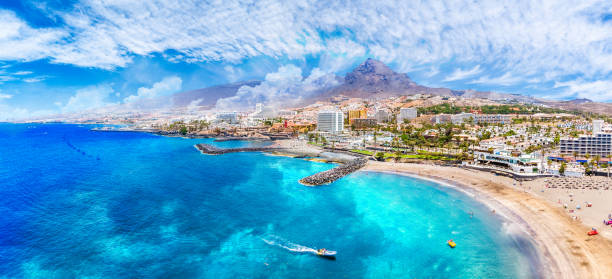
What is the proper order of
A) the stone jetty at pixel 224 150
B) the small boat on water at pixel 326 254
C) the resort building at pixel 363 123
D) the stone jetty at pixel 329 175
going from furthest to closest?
1. the resort building at pixel 363 123
2. the stone jetty at pixel 224 150
3. the stone jetty at pixel 329 175
4. the small boat on water at pixel 326 254

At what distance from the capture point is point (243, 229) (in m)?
29.1

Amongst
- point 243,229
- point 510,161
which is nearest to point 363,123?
point 510,161

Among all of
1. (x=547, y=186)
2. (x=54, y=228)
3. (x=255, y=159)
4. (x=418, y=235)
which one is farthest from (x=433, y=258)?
(x=255, y=159)

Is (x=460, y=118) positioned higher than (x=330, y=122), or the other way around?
(x=460, y=118)

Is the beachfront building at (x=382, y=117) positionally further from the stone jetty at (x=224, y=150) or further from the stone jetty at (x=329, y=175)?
the stone jetty at (x=329, y=175)

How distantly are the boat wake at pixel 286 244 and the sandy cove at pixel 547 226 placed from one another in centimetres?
1828

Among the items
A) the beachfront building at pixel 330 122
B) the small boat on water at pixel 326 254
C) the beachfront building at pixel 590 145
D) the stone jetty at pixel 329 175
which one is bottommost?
the small boat on water at pixel 326 254

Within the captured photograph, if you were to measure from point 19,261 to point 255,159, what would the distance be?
160 ft

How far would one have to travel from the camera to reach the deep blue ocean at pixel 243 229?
2241 centimetres

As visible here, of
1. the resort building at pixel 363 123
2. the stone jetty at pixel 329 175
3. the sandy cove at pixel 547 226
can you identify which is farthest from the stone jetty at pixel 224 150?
the resort building at pixel 363 123

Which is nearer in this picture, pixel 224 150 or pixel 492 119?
pixel 224 150

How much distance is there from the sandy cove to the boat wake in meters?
18.3

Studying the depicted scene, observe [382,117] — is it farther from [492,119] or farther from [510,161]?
[510,161]

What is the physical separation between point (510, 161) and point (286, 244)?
46.0 m
